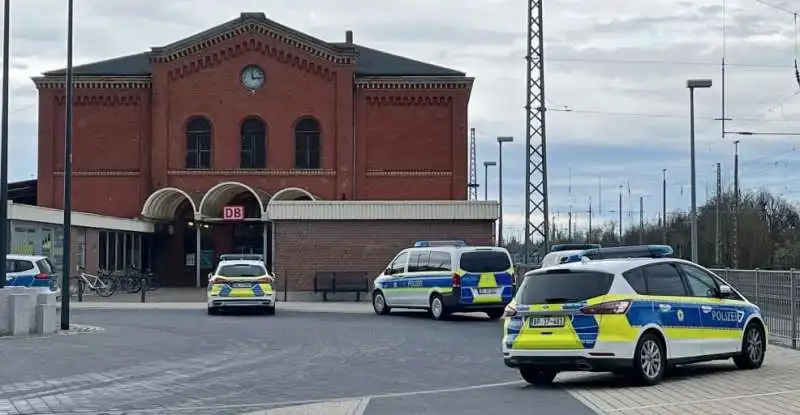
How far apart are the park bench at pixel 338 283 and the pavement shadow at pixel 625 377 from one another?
24.4 metres

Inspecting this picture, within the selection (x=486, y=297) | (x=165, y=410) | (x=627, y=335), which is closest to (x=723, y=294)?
(x=627, y=335)

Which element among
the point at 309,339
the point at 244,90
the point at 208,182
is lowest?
the point at 309,339

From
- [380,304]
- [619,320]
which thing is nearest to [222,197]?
[380,304]

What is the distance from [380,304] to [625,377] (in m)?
17.3

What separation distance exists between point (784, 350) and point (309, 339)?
898 cm


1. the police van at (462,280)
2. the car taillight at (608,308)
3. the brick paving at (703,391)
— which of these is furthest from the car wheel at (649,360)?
the police van at (462,280)

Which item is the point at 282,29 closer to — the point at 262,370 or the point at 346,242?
the point at 346,242

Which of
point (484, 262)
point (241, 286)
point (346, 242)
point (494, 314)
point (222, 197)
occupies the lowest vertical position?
point (494, 314)

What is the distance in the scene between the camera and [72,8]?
24.9 metres

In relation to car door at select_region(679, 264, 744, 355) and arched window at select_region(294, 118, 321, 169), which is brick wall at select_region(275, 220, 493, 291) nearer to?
arched window at select_region(294, 118, 321, 169)

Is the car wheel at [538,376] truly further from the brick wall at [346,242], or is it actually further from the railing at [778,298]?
the brick wall at [346,242]

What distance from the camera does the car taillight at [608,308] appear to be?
13.5 meters

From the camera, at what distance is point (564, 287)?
46.0 ft

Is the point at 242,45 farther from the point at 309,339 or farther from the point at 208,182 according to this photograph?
the point at 309,339
